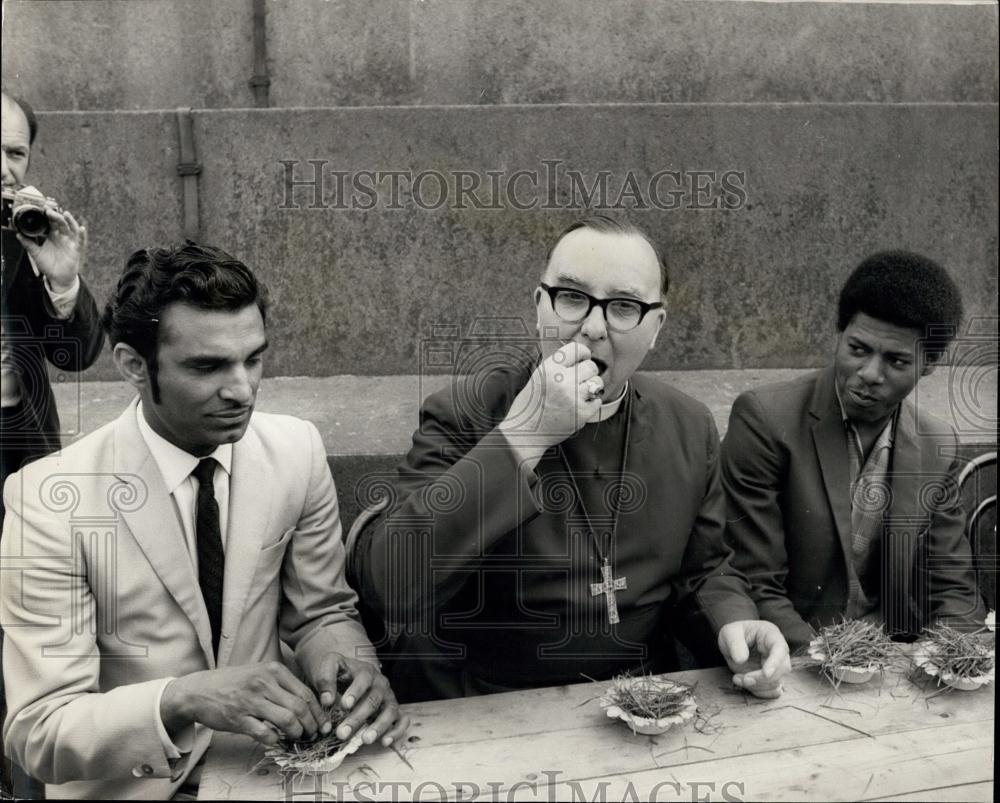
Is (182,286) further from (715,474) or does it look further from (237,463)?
(715,474)

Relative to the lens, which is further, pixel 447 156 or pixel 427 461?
pixel 447 156

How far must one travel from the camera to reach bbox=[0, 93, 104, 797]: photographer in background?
2416 mm

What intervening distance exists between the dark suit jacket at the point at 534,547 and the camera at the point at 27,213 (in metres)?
1.04

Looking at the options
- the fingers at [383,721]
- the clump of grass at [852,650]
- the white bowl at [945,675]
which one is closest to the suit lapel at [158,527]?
the fingers at [383,721]

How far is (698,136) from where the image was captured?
2.90m

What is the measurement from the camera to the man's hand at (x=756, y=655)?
243cm

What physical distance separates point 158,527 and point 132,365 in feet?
1.28

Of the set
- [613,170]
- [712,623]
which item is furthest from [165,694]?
[613,170]

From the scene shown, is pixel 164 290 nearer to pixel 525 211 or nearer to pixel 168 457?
pixel 168 457

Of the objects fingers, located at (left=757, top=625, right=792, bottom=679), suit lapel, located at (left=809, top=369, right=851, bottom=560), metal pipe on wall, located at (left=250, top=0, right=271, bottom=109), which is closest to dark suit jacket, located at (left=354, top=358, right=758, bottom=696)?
fingers, located at (left=757, top=625, right=792, bottom=679)

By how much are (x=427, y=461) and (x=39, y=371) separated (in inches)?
39.5

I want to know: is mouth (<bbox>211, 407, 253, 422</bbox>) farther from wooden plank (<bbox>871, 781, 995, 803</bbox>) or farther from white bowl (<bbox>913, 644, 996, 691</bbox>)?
white bowl (<bbox>913, 644, 996, 691</bbox>)

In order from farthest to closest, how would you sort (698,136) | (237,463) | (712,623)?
(698,136)
(712,623)
(237,463)

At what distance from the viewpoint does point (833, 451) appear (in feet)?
10.0
